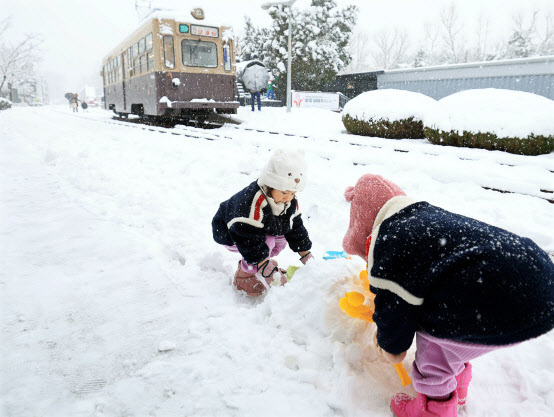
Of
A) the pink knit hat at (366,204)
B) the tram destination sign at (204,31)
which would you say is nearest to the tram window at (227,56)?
the tram destination sign at (204,31)

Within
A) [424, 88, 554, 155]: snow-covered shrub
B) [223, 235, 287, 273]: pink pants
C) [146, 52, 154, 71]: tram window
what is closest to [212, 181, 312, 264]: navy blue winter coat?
[223, 235, 287, 273]: pink pants

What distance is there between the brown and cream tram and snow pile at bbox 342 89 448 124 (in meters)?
4.38

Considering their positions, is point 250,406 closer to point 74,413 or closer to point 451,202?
point 74,413

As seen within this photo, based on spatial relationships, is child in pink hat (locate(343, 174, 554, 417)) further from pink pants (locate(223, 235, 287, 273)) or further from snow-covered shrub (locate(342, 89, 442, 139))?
snow-covered shrub (locate(342, 89, 442, 139))

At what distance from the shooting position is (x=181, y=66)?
435 inches

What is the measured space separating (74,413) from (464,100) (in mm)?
8673

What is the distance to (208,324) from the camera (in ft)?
6.90

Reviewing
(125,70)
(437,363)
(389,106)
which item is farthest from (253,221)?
(125,70)

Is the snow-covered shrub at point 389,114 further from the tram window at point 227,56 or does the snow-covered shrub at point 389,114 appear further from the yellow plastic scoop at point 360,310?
the yellow plastic scoop at point 360,310

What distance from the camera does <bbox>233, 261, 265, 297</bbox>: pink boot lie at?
100 inches

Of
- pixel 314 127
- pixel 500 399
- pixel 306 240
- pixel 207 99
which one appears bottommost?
pixel 500 399

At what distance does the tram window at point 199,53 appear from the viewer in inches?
438

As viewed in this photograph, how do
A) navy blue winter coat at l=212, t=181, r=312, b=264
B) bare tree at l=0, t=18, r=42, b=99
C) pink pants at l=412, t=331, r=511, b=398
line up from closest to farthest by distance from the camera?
pink pants at l=412, t=331, r=511, b=398 < navy blue winter coat at l=212, t=181, r=312, b=264 < bare tree at l=0, t=18, r=42, b=99

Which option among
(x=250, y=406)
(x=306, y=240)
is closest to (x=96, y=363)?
(x=250, y=406)
